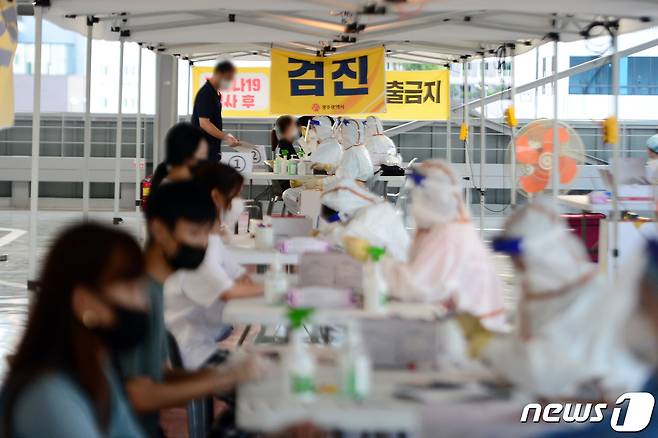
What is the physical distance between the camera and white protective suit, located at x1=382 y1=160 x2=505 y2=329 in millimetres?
4266

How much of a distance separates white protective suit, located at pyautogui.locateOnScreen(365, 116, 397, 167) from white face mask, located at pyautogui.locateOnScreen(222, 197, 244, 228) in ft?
18.1

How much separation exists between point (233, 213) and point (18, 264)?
241 inches

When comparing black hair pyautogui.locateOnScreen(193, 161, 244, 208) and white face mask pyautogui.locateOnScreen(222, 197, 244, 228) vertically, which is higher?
black hair pyautogui.locateOnScreen(193, 161, 244, 208)

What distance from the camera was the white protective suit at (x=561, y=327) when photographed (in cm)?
262

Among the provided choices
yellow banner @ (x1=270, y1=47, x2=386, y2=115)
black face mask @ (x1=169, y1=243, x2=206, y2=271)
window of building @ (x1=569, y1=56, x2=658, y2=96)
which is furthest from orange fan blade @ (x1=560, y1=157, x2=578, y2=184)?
window of building @ (x1=569, y1=56, x2=658, y2=96)

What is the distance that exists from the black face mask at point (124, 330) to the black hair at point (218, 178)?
11.2ft

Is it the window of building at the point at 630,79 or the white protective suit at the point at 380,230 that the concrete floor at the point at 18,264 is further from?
the window of building at the point at 630,79

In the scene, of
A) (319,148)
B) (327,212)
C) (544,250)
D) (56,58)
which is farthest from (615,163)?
(56,58)

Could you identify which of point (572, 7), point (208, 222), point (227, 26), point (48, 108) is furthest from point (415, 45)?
point (48, 108)

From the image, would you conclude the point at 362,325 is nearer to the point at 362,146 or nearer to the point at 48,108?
the point at 362,146

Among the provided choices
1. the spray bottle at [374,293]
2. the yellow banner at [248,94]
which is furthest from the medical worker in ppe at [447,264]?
the yellow banner at [248,94]

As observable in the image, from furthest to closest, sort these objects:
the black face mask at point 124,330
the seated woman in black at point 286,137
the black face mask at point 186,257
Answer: the seated woman in black at point 286,137 → the black face mask at point 186,257 → the black face mask at point 124,330

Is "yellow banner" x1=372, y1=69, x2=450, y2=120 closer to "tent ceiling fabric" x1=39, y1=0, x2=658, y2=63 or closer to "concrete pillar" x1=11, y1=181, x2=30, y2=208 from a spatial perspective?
"tent ceiling fabric" x1=39, y1=0, x2=658, y2=63

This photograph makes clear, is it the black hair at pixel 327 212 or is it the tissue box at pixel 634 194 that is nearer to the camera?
the black hair at pixel 327 212
